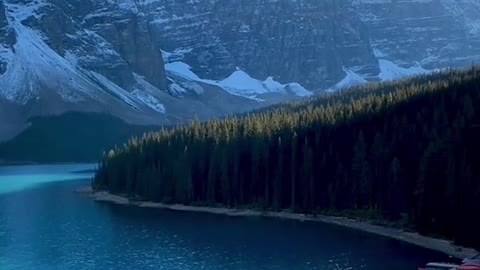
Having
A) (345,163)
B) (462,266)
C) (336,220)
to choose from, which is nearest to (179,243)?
(336,220)

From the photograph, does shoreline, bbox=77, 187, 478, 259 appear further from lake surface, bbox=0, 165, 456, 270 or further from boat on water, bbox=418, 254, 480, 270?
boat on water, bbox=418, 254, 480, 270

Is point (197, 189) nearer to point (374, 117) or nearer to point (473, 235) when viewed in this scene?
point (374, 117)

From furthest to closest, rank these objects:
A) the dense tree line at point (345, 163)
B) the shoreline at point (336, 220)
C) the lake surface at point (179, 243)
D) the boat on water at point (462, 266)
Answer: the dense tree line at point (345, 163) < the shoreline at point (336, 220) < the lake surface at point (179, 243) < the boat on water at point (462, 266)

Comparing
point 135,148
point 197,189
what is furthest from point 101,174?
point 197,189

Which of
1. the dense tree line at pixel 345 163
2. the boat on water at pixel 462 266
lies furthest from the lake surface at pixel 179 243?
the dense tree line at pixel 345 163

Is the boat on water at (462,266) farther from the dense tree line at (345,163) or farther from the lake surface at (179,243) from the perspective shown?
the dense tree line at (345,163)

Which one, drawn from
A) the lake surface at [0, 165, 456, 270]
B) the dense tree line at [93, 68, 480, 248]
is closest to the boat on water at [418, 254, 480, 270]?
the lake surface at [0, 165, 456, 270]
